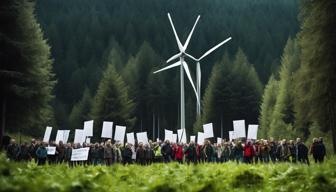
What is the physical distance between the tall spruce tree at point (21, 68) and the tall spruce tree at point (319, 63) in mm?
17254

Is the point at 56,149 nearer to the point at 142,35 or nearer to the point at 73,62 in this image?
the point at 73,62

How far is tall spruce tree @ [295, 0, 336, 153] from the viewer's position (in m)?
31.1

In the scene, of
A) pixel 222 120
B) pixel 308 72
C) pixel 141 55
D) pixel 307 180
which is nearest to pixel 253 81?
pixel 222 120

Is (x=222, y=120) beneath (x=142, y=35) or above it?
beneath

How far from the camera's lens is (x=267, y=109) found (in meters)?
72.1

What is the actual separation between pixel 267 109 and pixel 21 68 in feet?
144

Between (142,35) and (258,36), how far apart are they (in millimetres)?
30648

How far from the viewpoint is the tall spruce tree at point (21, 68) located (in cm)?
3350

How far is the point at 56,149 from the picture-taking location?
30734 mm

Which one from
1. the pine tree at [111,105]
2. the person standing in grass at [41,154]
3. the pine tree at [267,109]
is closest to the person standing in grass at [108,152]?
the person standing in grass at [41,154]

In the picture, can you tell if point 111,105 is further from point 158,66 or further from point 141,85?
point 158,66

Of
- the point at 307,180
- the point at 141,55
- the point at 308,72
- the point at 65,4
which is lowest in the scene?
the point at 307,180

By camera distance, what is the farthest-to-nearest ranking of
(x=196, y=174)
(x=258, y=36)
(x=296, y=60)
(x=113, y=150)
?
(x=258, y=36)
(x=296, y=60)
(x=113, y=150)
(x=196, y=174)

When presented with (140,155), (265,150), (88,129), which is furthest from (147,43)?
(140,155)
